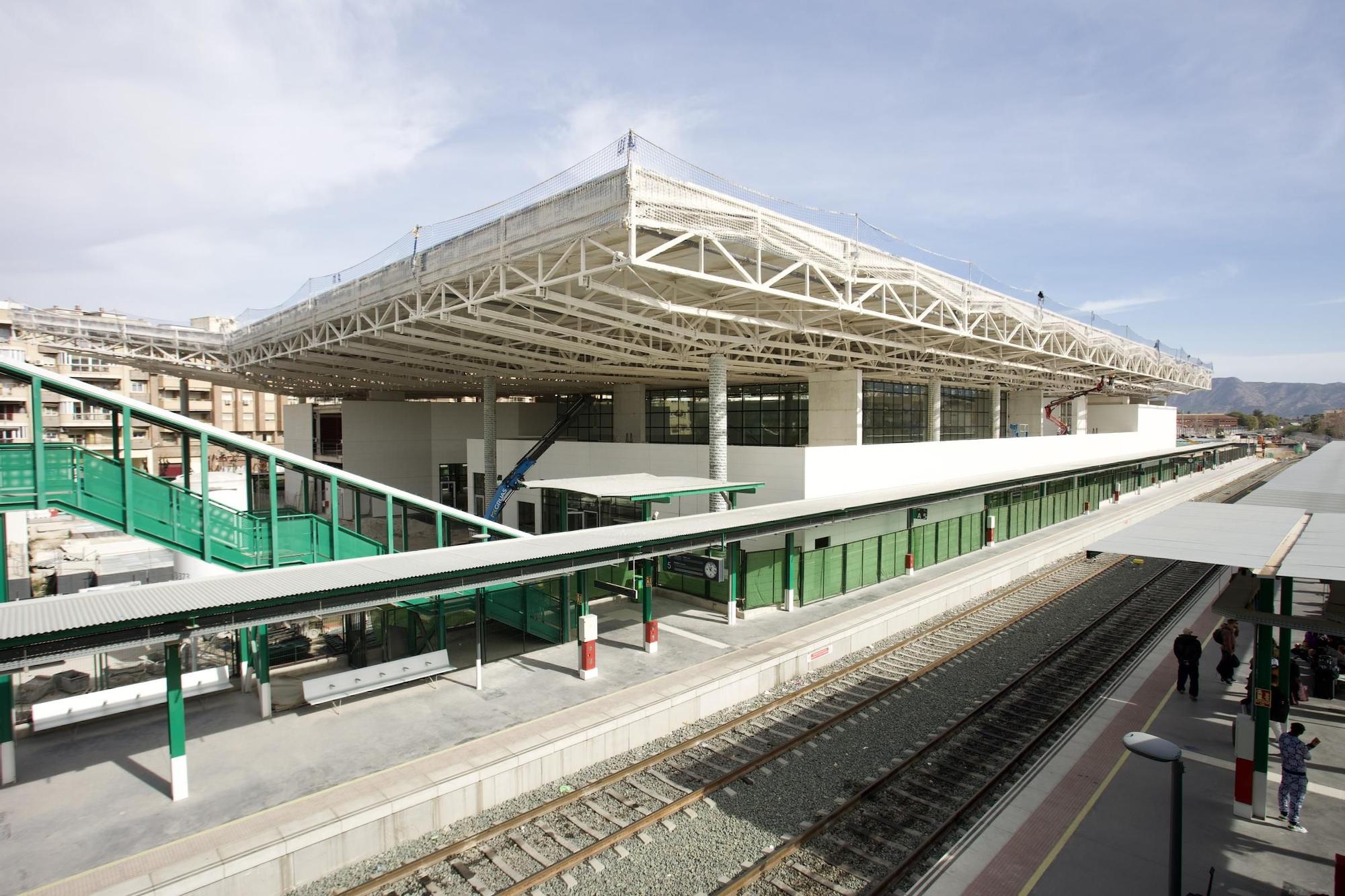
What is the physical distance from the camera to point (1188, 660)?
11.1m

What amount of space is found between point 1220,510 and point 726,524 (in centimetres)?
884

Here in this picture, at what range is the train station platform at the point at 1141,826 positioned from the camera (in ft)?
21.9

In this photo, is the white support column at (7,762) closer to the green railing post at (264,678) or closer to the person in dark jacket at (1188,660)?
the green railing post at (264,678)

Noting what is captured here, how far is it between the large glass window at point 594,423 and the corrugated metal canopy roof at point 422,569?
2778cm

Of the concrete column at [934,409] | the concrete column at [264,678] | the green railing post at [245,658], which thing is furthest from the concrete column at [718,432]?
the concrete column at [934,409]

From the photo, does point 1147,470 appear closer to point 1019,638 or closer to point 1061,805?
point 1019,638

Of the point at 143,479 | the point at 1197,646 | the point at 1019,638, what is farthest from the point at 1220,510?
the point at 143,479

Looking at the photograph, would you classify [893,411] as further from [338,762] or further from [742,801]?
[338,762]

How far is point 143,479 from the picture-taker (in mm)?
10461

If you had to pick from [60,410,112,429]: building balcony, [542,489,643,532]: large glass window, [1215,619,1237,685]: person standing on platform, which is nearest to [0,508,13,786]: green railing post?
[542,489,643,532]: large glass window

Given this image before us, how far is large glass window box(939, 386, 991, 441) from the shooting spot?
4166 centimetres

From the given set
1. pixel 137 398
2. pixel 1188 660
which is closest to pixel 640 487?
pixel 1188 660

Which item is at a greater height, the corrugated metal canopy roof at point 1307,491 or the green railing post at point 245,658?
the corrugated metal canopy roof at point 1307,491

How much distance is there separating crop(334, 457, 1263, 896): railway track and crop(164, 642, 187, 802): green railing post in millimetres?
2856
